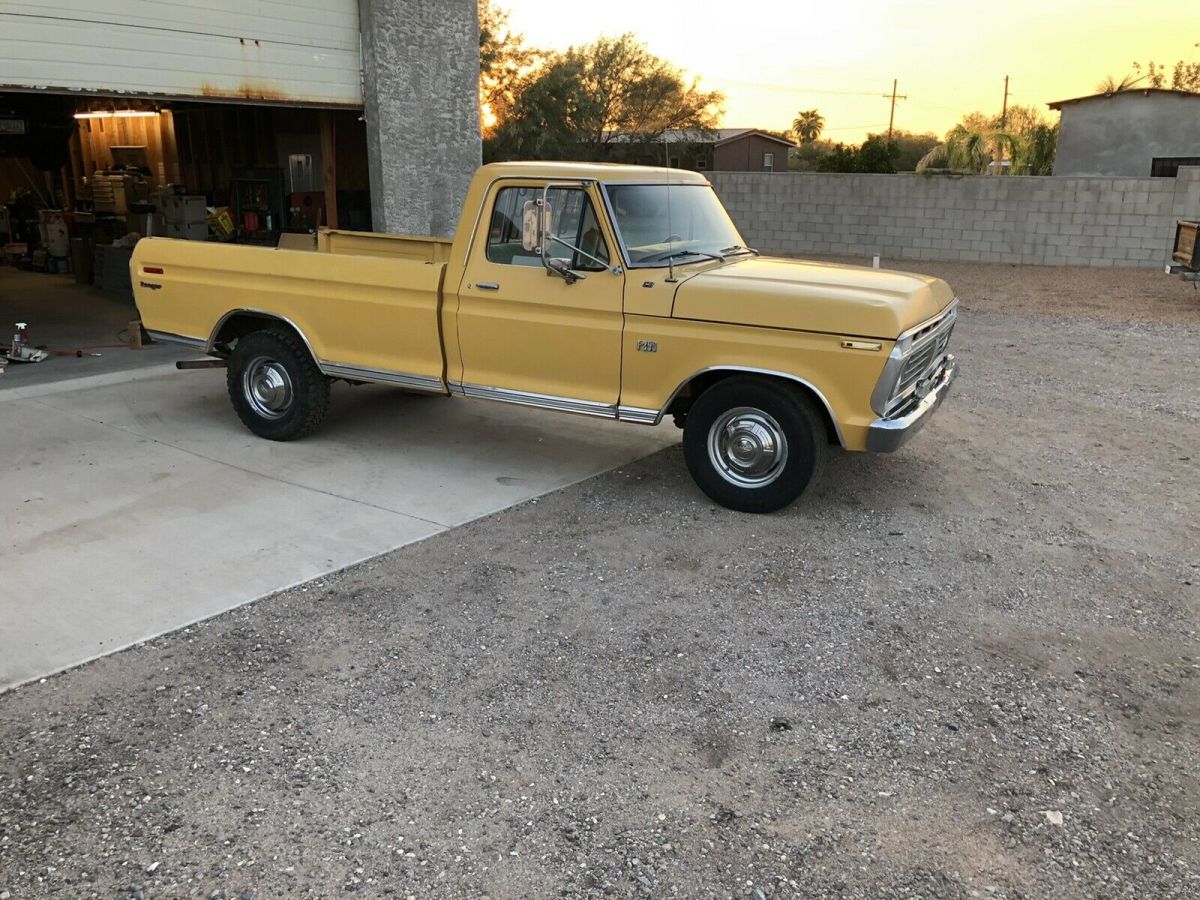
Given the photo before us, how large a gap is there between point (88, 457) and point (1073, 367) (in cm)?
950

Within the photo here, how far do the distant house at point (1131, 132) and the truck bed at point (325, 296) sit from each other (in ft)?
82.6

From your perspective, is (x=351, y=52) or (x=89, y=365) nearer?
(x=89, y=365)

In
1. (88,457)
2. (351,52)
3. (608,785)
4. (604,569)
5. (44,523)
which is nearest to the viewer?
(608,785)

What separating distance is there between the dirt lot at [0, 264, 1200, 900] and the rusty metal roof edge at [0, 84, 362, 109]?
20.6 ft

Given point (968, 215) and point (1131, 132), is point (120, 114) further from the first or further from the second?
point (1131, 132)

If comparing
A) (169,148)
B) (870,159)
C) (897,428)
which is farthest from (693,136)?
(897,428)

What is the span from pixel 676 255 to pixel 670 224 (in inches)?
11.2

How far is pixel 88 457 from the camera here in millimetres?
6859

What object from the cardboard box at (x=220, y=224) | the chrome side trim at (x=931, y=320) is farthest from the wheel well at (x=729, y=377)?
the cardboard box at (x=220, y=224)

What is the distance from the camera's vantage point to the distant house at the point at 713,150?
1657 inches

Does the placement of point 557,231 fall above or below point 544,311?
above

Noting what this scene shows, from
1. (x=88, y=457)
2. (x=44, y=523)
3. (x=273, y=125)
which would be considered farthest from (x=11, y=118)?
(x=44, y=523)

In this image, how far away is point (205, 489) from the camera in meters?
6.31

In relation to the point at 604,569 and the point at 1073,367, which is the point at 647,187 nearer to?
the point at 604,569
